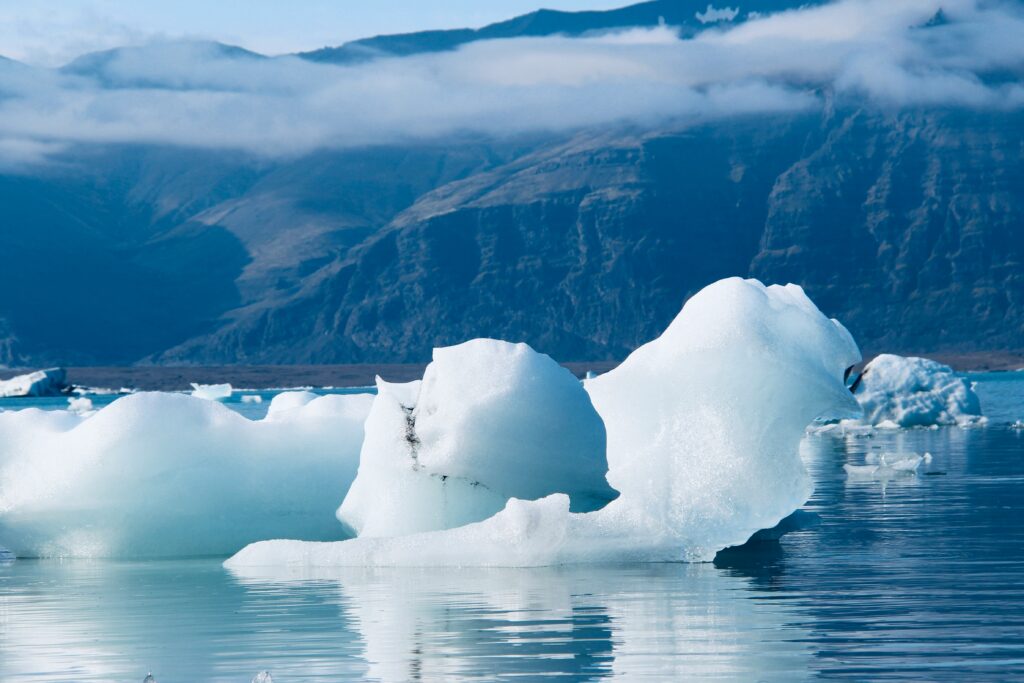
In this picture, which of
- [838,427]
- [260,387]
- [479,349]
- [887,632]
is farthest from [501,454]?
[260,387]

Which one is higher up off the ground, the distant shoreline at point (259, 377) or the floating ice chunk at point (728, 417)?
the distant shoreline at point (259, 377)

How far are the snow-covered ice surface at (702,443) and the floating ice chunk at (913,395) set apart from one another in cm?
3334

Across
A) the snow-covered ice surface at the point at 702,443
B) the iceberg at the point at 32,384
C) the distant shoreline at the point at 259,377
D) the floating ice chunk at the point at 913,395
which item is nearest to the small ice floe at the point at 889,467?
the snow-covered ice surface at the point at 702,443

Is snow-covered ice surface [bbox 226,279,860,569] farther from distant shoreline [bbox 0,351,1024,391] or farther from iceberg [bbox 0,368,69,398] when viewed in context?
distant shoreline [bbox 0,351,1024,391]

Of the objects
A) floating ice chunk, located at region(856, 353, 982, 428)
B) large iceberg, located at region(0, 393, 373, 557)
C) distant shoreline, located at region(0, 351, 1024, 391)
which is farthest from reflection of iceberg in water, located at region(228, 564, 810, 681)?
distant shoreline, located at region(0, 351, 1024, 391)

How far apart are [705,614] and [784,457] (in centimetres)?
289

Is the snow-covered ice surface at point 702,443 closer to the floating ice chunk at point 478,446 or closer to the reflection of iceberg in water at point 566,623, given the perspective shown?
the reflection of iceberg in water at point 566,623

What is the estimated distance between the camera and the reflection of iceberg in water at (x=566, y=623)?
415 inches

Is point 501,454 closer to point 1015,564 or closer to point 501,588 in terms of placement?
point 501,588

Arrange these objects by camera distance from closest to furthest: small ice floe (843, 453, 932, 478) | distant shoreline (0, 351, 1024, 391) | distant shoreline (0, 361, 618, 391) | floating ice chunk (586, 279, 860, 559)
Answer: floating ice chunk (586, 279, 860, 559) < small ice floe (843, 453, 932, 478) < distant shoreline (0, 361, 618, 391) < distant shoreline (0, 351, 1024, 391)

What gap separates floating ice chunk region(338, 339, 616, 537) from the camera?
55.8ft

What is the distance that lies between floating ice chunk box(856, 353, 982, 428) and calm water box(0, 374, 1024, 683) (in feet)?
97.7

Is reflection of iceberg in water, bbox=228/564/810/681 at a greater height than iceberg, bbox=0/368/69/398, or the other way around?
iceberg, bbox=0/368/69/398

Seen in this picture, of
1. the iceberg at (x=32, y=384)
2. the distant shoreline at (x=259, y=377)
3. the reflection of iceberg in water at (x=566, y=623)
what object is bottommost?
the reflection of iceberg in water at (x=566, y=623)
